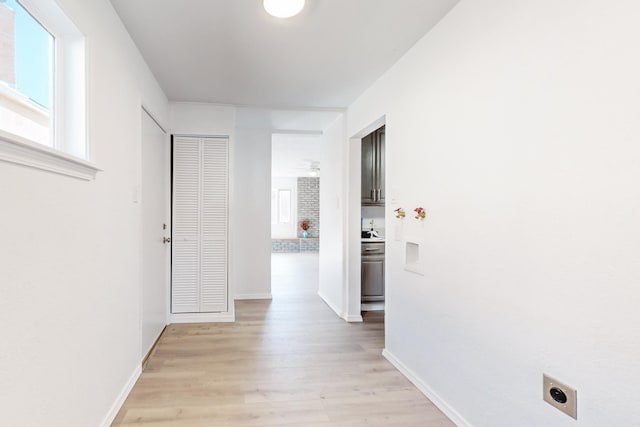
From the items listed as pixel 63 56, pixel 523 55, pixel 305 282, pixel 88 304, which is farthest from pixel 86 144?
pixel 305 282

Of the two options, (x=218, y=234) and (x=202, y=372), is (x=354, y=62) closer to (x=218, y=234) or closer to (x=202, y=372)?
(x=218, y=234)

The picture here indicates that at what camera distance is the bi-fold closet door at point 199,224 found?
13.1 feet

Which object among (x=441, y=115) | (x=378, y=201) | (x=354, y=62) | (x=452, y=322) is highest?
(x=354, y=62)

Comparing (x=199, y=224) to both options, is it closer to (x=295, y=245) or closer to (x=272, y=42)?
(x=272, y=42)

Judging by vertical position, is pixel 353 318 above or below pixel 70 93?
below

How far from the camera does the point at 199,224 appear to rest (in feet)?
A: 13.2

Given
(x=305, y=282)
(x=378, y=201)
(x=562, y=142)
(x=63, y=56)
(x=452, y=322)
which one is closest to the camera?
(x=562, y=142)

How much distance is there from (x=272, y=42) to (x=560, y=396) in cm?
248

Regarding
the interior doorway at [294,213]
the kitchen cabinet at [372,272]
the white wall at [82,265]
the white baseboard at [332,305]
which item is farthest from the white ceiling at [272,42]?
the interior doorway at [294,213]

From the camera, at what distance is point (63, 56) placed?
5.65 ft

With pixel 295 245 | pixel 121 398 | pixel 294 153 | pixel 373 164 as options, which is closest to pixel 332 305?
pixel 373 164

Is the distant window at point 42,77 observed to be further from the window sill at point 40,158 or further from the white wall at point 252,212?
the white wall at point 252,212

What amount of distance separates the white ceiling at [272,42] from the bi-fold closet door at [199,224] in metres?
0.69

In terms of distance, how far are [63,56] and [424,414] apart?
8.76ft
